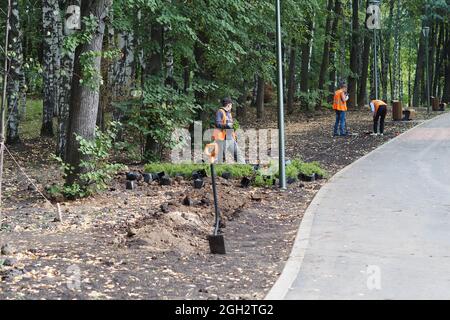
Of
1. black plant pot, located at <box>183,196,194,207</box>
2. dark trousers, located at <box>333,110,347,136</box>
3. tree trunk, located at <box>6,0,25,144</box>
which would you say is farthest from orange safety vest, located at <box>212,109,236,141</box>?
dark trousers, located at <box>333,110,347,136</box>

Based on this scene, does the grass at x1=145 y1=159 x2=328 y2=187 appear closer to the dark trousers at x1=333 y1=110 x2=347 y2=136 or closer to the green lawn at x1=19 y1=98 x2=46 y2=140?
the dark trousers at x1=333 y1=110 x2=347 y2=136

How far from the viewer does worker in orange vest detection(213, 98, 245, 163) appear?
52.1 ft

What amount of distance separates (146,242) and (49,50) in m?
14.7

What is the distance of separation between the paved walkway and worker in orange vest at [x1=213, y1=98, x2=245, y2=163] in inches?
101

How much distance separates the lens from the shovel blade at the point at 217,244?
8.61 m

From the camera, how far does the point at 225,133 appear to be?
1636cm

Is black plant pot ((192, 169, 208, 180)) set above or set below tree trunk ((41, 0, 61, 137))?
below

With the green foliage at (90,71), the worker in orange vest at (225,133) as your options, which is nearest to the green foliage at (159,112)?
the worker in orange vest at (225,133)

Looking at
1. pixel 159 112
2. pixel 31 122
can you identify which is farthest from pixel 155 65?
pixel 31 122

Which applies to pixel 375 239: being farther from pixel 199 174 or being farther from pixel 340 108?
pixel 340 108

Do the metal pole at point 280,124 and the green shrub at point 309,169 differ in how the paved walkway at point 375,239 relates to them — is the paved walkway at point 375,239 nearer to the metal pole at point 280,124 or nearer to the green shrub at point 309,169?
the green shrub at point 309,169

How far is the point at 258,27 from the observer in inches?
968

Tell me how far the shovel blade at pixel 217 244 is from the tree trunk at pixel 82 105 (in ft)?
15.1
